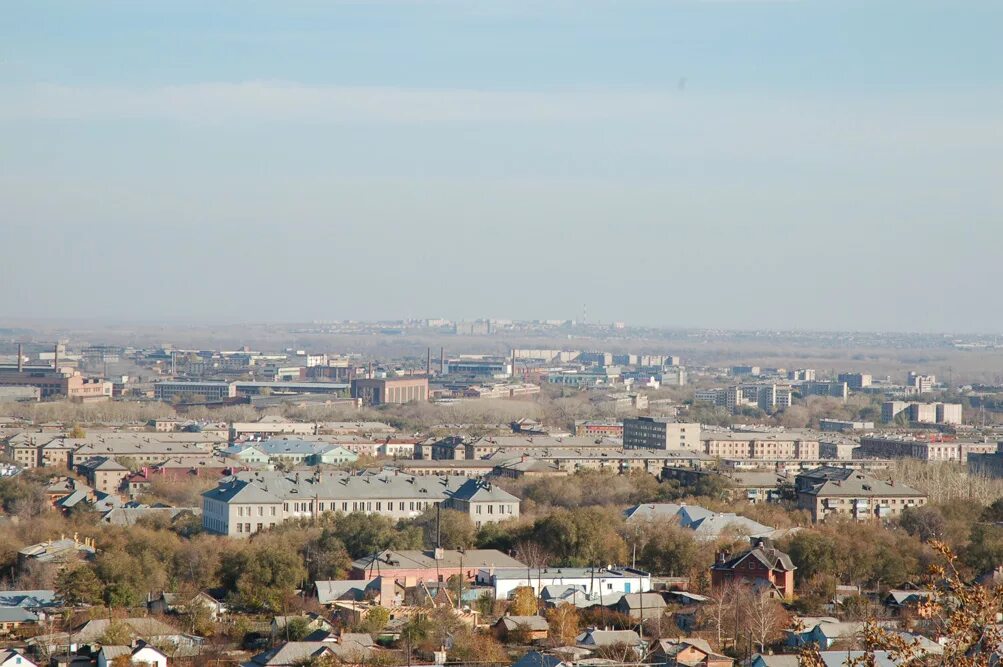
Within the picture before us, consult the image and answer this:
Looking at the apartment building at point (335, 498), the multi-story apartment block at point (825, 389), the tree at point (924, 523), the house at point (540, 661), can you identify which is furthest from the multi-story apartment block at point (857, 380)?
the house at point (540, 661)

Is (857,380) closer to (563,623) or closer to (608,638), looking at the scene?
(563,623)

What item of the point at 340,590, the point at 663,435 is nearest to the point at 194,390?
the point at 663,435

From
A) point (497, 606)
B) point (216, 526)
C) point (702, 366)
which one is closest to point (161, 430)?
point (216, 526)

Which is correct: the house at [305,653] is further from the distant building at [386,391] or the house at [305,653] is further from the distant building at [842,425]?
the distant building at [386,391]

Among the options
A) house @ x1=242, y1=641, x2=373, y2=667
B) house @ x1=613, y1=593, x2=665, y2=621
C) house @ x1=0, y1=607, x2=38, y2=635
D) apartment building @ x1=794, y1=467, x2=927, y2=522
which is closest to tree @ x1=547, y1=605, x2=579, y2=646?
house @ x1=613, y1=593, x2=665, y2=621

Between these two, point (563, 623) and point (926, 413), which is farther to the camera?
point (926, 413)

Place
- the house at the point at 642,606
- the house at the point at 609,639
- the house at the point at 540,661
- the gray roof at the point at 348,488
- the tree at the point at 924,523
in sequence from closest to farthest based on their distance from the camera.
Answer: the house at the point at 540,661 → the house at the point at 609,639 → the house at the point at 642,606 → the tree at the point at 924,523 → the gray roof at the point at 348,488

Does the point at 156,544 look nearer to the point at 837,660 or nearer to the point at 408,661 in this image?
the point at 408,661

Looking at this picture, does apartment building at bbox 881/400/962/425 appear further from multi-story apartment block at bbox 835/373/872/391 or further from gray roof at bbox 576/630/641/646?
gray roof at bbox 576/630/641/646
